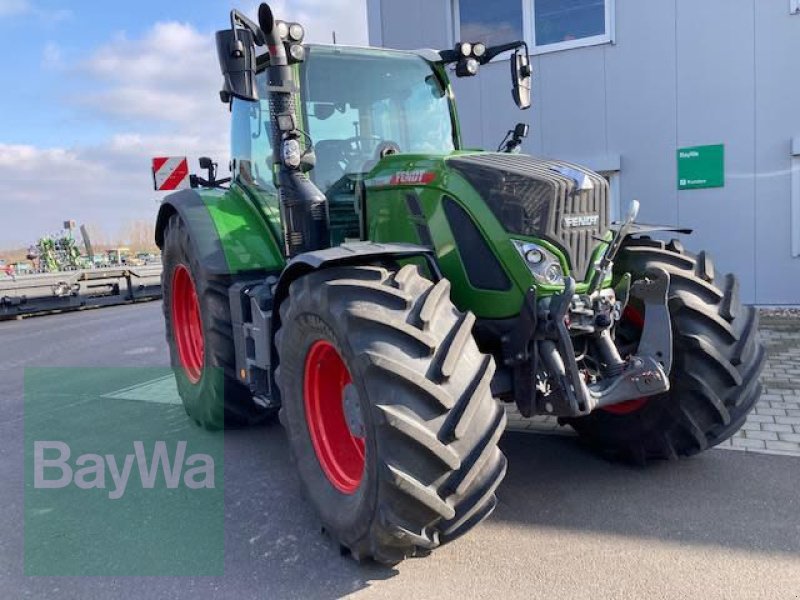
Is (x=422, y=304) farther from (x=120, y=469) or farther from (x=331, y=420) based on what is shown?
(x=120, y=469)

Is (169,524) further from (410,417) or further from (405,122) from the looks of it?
(405,122)

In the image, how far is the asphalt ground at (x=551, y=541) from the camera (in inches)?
107

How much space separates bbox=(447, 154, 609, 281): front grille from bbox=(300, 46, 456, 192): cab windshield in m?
1.00

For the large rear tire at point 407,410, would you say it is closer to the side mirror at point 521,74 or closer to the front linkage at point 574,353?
the front linkage at point 574,353

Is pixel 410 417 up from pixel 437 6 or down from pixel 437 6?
down

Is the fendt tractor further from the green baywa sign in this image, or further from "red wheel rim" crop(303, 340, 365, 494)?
the green baywa sign

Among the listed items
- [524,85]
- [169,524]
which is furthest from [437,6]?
[169,524]

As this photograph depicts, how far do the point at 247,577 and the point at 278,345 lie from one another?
1.07 m

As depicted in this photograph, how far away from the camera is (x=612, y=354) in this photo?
123 inches

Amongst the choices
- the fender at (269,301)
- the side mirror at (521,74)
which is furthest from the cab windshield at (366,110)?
the fender at (269,301)

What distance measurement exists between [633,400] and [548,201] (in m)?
1.35

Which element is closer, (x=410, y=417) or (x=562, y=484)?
(x=410, y=417)

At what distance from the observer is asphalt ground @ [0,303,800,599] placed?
2730 millimetres

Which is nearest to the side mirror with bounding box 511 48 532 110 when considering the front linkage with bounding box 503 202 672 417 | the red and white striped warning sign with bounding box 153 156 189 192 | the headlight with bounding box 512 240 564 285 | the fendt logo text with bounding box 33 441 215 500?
the front linkage with bounding box 503 202 672 417
